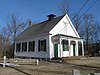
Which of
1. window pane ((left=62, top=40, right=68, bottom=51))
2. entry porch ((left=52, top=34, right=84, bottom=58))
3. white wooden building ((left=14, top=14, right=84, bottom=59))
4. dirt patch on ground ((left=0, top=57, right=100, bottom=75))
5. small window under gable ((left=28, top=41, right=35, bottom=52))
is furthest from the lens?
small window under gable ((left=28, top=41, right=35, bottom=52))

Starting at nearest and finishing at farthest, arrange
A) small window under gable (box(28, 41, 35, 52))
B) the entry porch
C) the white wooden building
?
the entry porch → the white wooden building → small window under gable (box(28, 41, 35, 52))

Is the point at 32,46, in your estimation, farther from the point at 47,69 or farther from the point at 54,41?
the point at 47,69

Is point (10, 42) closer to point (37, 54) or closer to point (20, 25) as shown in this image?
point (20, 25)

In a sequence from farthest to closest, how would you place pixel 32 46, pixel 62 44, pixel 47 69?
pixel 32 46 < pixel 62 44 < pixel 47 69

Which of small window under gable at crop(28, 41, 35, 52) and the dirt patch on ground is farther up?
small window under gable at crop(28, 41, 35, 52)

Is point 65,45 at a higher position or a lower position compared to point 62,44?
lower

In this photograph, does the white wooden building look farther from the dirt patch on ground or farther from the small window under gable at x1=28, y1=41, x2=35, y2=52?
the dirt patch on ground

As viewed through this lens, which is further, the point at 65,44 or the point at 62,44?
the point at 65,44

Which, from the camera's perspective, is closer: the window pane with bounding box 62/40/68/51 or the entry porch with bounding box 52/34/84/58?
the entry porch with bounding box 52/34/84/58

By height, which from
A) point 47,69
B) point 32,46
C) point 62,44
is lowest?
point 47,69

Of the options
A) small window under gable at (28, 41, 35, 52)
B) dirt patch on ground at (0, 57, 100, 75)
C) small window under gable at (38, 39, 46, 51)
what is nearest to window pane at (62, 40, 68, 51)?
small window under gable at (38, 39, 46, 51)

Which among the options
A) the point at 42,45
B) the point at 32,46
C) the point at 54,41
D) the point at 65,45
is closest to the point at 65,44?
the point at 65,45

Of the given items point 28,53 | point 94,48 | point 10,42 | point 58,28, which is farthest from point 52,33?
point 10,42

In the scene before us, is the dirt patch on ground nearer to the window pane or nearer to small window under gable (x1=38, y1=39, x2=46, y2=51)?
small window under gable (x1=38, y1=39, x2=46, y2=51)
